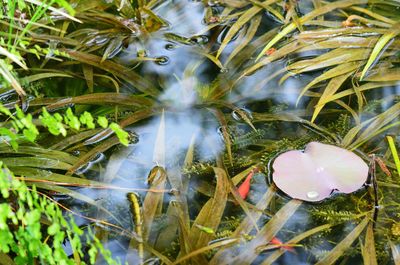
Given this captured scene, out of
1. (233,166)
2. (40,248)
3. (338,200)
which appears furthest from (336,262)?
(40,248)

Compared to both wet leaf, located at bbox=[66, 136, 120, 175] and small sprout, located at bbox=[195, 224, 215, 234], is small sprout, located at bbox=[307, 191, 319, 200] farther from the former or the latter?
wet leaf, located at bbox=[66, 136, 120, 175]

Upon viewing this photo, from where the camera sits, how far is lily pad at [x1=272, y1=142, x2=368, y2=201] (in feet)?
4.99

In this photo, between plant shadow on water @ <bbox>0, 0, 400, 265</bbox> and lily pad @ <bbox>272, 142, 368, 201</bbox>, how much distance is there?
4cm

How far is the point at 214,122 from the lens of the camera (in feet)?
6.17

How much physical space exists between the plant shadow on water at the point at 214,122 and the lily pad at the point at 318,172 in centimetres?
4

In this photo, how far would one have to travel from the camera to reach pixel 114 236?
145 cm

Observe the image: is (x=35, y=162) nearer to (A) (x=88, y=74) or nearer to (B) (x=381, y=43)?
(A) (x=88, y=74)

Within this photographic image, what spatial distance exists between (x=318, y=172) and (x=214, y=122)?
582mm

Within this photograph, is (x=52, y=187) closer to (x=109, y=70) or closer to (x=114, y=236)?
(x=114, y=236)

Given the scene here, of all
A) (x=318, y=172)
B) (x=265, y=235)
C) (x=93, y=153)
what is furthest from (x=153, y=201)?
(x=318, y=172)

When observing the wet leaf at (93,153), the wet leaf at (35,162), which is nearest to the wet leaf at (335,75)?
the wet leaf at (93,153)

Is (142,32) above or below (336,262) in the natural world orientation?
above

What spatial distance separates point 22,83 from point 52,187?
2.30 ft

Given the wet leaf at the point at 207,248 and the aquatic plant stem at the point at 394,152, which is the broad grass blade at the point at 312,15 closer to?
the aquatic plant stem at the point at 394,152
